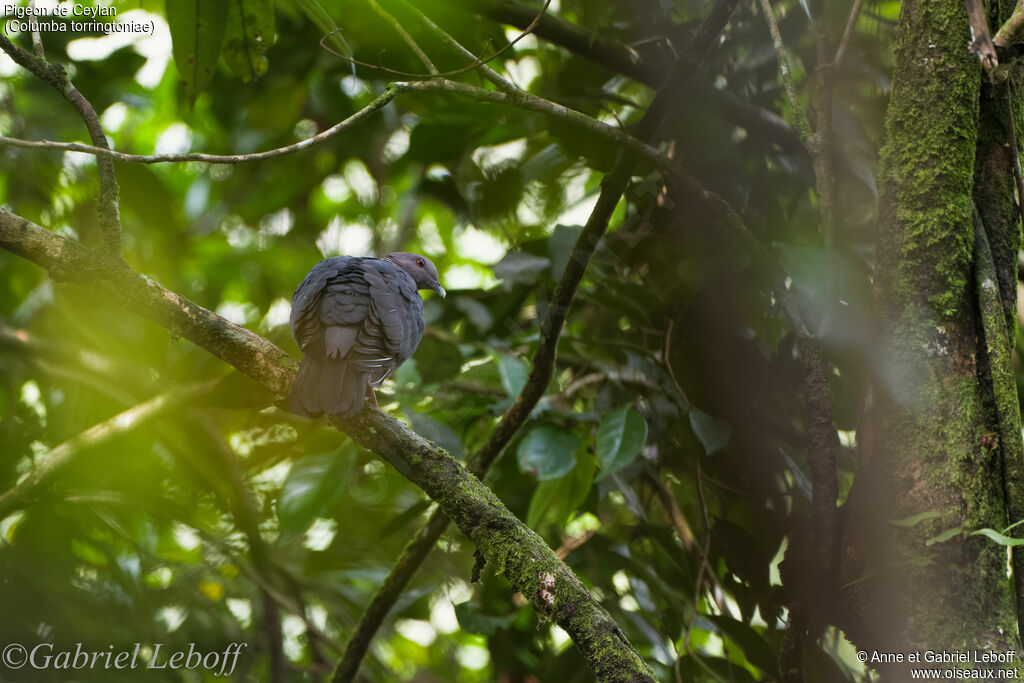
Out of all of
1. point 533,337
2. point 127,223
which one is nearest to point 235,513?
point 533,337

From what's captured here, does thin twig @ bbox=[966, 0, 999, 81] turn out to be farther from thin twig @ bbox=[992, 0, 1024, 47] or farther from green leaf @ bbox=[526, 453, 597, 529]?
green leaf @ bbox=[526, 453, 597, 529]

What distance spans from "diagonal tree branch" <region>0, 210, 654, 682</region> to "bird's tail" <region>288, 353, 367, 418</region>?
2.5 inches

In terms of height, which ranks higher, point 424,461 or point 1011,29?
point 1011,29

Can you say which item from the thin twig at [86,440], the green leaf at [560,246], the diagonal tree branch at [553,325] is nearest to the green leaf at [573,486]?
the diagonal tree branch at [553,325]

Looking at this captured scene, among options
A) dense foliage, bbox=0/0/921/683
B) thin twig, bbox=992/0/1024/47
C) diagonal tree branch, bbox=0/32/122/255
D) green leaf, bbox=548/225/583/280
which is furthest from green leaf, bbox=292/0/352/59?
thin twig, bbox=992/0/1024/47

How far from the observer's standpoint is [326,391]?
8.93 feet

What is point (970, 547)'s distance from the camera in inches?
82.4

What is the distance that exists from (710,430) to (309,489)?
1.67 m

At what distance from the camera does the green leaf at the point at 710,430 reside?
121 inches

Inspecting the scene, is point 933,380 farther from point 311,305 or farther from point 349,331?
point 311,305

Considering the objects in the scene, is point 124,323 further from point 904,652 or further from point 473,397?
point 904,652

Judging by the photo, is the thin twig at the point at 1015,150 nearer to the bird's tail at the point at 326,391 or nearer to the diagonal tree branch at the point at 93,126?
the bird's tail at the point at 326,391

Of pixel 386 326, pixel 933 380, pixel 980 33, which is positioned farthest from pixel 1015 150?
pixel 386 326

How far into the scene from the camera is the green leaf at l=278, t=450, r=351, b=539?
3.10m
